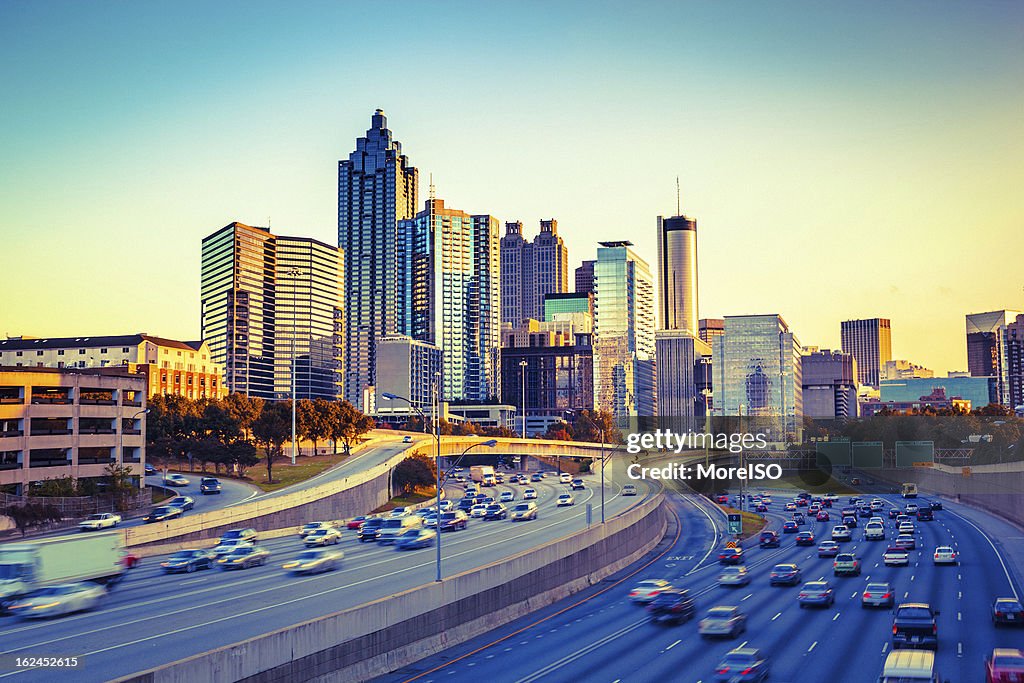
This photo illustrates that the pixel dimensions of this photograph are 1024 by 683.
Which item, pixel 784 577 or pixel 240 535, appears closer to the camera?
pixel 784 577

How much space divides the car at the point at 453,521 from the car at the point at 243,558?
26.9m

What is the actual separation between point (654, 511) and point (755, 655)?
65.9m

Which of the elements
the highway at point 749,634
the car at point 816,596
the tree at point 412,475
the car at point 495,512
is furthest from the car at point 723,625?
the tree at point 412,475

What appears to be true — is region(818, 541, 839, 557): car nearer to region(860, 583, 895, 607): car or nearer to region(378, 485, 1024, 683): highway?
region(378, 485, 1024, 683): highway

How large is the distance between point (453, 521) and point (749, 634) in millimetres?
44234

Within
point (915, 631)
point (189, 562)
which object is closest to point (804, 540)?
point (915, 631)

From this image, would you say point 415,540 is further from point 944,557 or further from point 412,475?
point 412,475

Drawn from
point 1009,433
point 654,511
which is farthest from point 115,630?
point 1009,433

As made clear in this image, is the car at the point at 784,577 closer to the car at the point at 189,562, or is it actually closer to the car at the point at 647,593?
the car at the point at 647,593

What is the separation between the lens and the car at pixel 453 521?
303 ft

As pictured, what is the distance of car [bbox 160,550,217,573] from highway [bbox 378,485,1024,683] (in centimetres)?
2127

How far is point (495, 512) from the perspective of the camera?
108 metres

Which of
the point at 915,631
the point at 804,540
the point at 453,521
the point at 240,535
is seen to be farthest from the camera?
the point at 804,540

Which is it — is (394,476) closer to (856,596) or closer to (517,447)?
(517,447)
